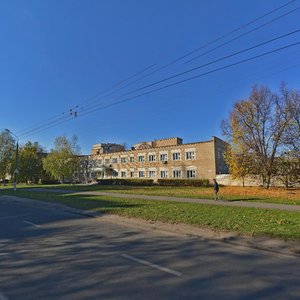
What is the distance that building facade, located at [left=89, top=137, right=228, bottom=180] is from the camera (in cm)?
5003

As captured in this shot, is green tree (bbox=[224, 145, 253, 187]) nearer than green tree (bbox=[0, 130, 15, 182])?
Yes

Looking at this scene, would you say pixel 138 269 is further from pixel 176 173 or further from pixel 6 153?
pixel 6 153

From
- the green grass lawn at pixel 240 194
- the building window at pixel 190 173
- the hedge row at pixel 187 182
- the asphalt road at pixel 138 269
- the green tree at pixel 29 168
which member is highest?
the green tree at pixel 29 168

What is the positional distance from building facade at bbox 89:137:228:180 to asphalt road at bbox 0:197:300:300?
3505 cm

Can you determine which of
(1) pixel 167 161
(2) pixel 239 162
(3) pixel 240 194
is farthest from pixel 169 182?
(3) pixel 240 194

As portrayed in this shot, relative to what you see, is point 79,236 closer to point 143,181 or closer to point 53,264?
point 53,264

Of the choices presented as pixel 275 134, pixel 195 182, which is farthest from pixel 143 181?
pixel 275 134

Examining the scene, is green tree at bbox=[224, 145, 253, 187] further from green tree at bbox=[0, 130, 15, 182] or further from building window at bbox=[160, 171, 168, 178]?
green tree at bbox=[0, 130, 15, 182]

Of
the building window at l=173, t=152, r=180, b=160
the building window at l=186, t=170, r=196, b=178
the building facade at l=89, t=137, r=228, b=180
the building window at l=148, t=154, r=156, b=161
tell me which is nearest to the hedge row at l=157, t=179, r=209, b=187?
the building facade at l=89, t=137, r=228, b=180

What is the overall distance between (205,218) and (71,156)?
51.8 m

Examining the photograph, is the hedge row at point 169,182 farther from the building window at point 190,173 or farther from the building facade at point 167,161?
the building window at point 190,173

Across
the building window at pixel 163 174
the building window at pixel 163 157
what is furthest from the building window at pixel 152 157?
the building window at pixel 163 174

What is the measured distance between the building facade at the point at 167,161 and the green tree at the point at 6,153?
18.5 meters

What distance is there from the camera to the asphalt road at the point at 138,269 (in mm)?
4703
